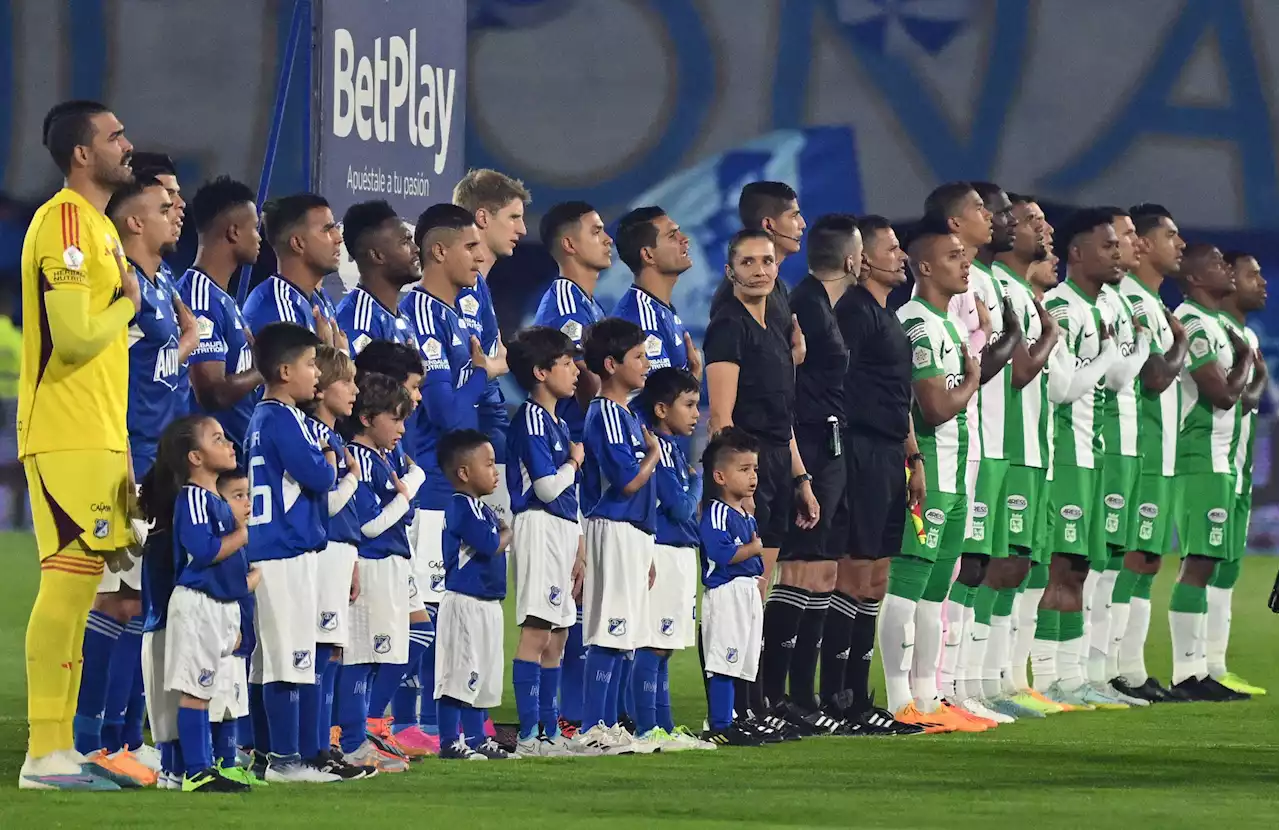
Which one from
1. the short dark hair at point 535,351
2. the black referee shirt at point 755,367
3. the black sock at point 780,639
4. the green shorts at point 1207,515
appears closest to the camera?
the short dark hair at point 535,351

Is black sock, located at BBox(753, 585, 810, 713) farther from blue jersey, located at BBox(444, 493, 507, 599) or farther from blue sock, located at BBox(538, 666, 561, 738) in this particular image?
blue jersey, located at BBox(444, 493, 507, 599)

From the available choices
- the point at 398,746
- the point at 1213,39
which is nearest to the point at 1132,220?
the point at 398,746

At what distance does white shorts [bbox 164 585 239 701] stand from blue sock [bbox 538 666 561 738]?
5.79ft

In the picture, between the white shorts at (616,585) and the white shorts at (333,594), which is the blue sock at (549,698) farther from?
the white shorts at (333,594)

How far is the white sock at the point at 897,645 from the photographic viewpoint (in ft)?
32.4

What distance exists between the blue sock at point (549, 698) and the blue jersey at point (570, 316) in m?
1.00

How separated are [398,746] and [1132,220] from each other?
17.7ft

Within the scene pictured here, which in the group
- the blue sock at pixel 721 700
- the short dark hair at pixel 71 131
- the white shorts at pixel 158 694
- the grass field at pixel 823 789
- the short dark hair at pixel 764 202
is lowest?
the grass field at pixel 823 789

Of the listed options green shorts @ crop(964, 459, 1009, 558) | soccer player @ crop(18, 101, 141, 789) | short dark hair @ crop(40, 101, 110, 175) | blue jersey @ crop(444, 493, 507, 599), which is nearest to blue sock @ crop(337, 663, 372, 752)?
blue jersey @ crop(444, 493, 507, 599)

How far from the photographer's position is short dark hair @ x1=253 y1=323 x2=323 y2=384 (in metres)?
7.50

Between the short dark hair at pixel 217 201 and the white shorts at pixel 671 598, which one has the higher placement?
the short dark hair at pixel 217 201

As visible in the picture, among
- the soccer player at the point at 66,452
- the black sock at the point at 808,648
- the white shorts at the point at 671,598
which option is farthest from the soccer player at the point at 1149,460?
the soccer player at the point at 66,452

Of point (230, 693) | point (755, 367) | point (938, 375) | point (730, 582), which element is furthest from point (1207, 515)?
point (230, 693)

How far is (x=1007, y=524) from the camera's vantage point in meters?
10.6
